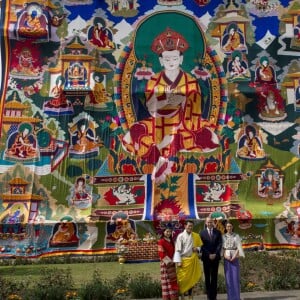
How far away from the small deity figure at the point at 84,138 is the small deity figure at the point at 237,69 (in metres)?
5.18

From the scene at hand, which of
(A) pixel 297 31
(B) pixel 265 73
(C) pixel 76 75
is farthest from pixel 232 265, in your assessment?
(A) pixel 297 31

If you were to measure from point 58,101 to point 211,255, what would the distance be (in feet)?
33.4

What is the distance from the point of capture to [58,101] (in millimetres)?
16703

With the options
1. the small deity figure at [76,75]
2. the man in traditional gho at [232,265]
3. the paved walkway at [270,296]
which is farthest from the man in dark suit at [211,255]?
the small deity figure at [76,75]

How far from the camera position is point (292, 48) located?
58.4 feet

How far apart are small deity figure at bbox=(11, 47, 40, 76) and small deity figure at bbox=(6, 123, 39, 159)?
1843mm

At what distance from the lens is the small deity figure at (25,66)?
16891mm

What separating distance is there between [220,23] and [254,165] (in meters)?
5.26

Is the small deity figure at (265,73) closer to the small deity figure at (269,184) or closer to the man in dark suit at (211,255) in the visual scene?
the small deity figure at (269,184)

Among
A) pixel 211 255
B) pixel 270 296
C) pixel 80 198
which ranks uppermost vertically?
pixel 80 198

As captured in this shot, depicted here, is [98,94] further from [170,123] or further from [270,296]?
[270,296]

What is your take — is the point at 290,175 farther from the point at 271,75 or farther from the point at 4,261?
the point at 4,261

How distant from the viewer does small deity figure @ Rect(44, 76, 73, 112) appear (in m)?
16.7

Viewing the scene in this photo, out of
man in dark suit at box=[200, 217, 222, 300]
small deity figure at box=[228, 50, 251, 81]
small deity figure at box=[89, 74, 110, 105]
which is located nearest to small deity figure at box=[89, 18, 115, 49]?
small deity figure at box=[89, 74, 110, 105]
